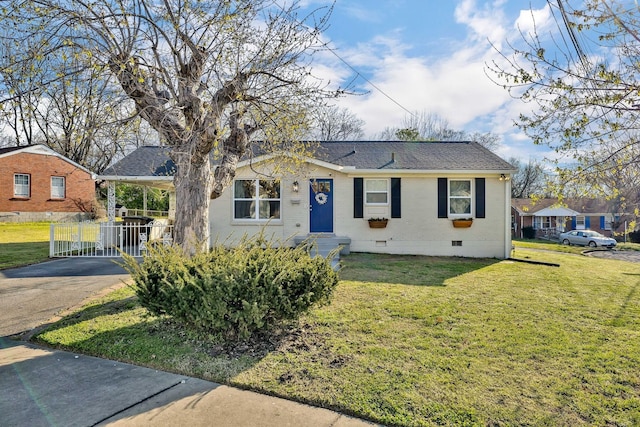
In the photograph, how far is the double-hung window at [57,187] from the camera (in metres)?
24.7

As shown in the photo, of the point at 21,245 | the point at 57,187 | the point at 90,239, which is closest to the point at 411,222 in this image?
the point at 90,239

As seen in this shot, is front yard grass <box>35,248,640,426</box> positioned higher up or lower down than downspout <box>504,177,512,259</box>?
lower down

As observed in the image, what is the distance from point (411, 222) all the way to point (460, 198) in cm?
193

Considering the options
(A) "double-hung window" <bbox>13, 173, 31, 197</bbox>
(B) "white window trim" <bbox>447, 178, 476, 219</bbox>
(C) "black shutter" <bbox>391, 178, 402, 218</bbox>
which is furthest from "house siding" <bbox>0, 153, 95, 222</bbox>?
(B) "white window trim" <bbox>447, 178, 476, 219</bbox>

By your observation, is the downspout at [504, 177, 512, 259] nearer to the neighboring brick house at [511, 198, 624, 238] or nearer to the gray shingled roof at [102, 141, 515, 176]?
the gray shingled roof at [102, 141, 515, 176]

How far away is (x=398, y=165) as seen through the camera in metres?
12.9

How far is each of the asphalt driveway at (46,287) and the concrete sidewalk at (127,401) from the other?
1.72 meters

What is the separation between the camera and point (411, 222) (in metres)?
12.8

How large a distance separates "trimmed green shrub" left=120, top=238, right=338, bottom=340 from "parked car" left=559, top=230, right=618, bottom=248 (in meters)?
32.5

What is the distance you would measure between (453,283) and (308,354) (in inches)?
192

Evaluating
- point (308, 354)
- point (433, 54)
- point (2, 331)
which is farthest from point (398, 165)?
point (2, 331)

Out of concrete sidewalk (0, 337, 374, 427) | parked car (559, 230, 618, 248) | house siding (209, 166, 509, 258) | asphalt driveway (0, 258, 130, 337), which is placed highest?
house siding (209, 166, 509, 258)

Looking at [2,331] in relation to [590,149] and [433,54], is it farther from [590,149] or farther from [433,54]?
[433,54]

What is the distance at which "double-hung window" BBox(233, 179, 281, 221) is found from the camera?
12602mm
